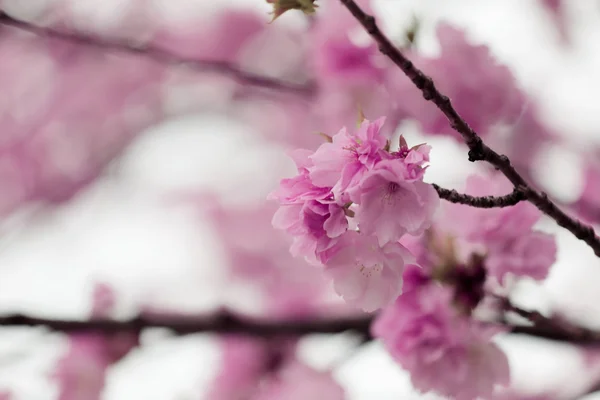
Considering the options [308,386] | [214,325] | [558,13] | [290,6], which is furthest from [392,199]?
[558,13]

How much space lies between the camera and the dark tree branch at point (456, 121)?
349 millimetres

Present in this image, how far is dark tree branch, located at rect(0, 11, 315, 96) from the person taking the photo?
0.86m

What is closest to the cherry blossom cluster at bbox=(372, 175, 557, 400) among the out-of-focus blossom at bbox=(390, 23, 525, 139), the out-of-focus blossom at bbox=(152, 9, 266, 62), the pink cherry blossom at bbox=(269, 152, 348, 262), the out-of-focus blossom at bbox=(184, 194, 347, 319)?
the out-of-focus blossom at bbox=(390, 23, 525, 139)

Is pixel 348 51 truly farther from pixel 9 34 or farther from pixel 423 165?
pixel 9 34

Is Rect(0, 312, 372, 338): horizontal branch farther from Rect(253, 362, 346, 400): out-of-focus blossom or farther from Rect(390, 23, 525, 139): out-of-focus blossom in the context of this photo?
Rect(390, 23, 525, 139): out-of-focus blossom

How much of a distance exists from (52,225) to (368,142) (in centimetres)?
173

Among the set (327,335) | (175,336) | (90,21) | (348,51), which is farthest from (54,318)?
(90,21)

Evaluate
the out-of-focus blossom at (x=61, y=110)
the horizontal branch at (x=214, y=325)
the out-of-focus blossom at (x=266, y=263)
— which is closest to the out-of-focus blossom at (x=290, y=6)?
the horizontal branch at (x=214, y=325)

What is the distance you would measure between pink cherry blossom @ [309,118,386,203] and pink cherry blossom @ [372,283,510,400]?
1.04 ft

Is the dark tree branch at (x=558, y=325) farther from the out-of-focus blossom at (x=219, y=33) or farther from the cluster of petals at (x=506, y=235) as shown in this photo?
the out-of-focus blossom at (x=219, y=33)

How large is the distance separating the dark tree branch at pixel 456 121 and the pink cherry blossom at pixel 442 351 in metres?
0.26

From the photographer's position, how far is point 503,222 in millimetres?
624

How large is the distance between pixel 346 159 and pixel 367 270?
0.30 ft

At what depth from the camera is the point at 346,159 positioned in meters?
0.37
